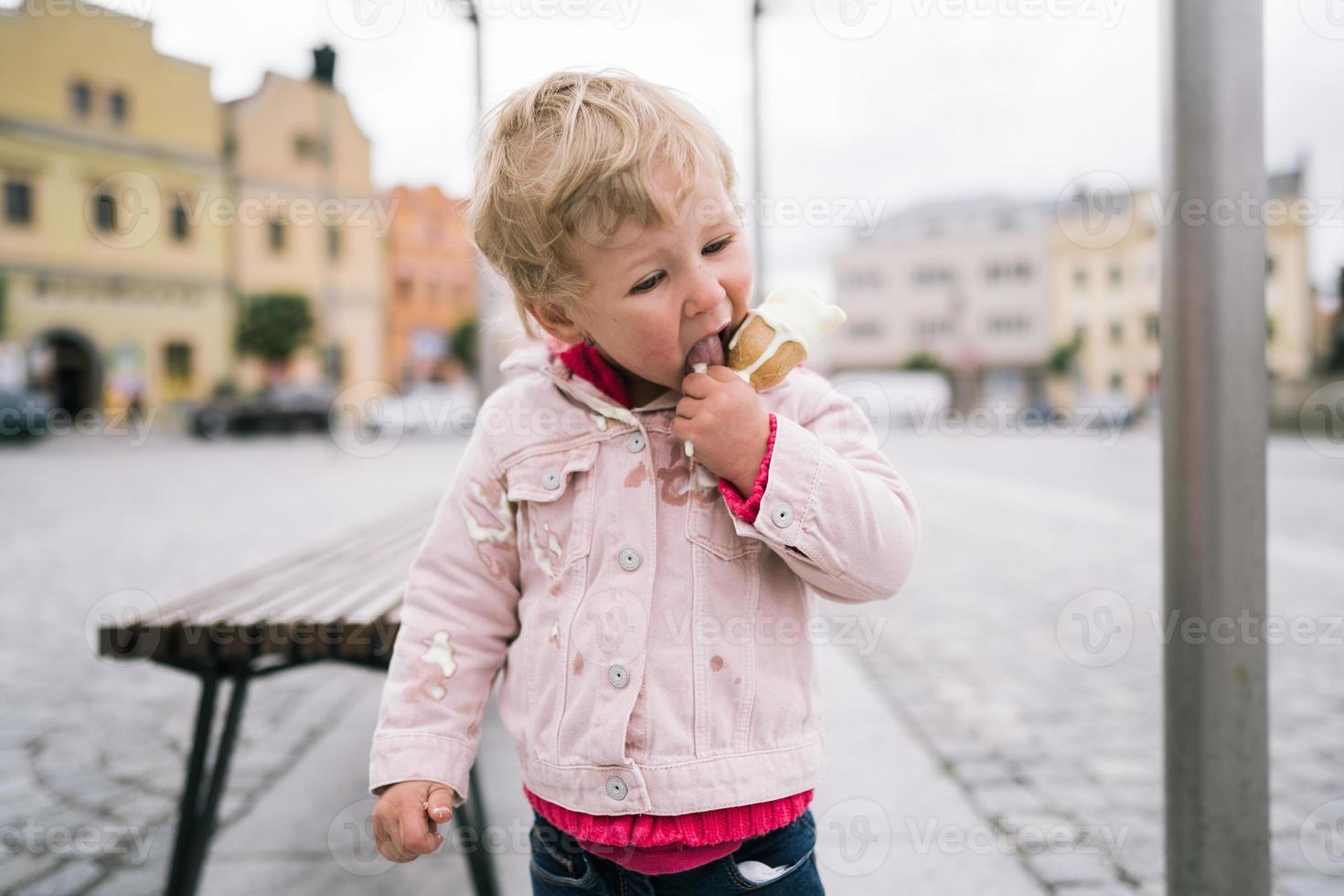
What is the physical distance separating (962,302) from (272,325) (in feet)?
107

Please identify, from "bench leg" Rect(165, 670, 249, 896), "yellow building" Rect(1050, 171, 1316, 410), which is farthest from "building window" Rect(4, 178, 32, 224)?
"bench leg" Rect(165, 670, 249, 896)

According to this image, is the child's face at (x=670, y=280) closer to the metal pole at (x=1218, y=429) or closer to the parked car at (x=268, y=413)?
the metal pole at (x=1218, y=429)

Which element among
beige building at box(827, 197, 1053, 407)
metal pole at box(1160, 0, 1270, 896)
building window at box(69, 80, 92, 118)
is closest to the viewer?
metal pole at box(1160, 0, 1270, 896)

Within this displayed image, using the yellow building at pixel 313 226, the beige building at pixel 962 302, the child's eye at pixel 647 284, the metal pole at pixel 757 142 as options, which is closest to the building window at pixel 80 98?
the yellow building at pixel 313 226

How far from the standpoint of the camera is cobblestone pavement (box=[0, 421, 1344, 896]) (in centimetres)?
236

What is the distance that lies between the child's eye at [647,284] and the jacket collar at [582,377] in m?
0.18

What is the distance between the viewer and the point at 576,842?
49.4 inches

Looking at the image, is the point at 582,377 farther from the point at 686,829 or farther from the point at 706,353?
the point at 686,829

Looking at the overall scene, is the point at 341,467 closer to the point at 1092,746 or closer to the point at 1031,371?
the point at 1092,746

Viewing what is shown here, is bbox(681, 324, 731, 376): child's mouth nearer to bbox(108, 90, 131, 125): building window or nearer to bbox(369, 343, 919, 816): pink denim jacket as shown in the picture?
bbox(369, 343, 919, 816): pink denim jacket

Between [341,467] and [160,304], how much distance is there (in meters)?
15.7

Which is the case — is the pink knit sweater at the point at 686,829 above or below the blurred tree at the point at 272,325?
below

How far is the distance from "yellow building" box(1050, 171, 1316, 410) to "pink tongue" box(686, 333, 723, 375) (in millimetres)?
24173

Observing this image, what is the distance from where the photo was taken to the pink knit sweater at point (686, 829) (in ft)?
3.79
